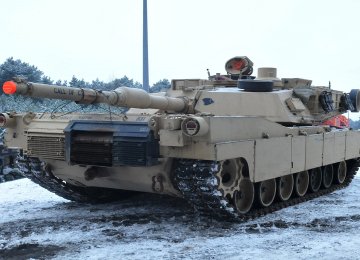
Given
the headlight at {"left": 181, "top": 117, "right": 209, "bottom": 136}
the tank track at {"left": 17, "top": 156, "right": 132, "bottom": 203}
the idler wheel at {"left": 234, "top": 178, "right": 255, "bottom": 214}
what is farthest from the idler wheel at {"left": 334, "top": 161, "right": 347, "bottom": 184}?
the headlight at {"left": 181, "top": 117, "right": 209, "bottom": 136}

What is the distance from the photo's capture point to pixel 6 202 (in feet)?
31.6

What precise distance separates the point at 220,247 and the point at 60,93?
2.56 m

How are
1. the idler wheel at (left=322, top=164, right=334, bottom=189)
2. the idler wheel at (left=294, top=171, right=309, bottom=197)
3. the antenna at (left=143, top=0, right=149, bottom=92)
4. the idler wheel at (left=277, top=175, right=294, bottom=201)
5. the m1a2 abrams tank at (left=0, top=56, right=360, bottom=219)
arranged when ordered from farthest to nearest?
the antenna at (left=143, top=0, right=149, bottom=92) → the idler wheel at (left=322, top=164, right=334, bottom=189) → the idler wheel at (left=294, top=171, right=309, bottom=197) → the idler wheel at (left=277, top=175, right=294, bottom=201) → the m1a2 abrams tank at (left=0, top=56, right=360, bottom=219)

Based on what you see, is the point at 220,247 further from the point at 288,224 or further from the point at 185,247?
the point at 288,224

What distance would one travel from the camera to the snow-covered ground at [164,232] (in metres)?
6.08

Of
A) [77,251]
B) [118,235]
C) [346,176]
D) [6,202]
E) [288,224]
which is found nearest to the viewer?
[77,251]

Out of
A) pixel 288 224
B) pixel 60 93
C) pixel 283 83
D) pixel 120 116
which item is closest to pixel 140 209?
pixel 120 116

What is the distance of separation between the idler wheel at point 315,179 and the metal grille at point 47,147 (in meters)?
4.69

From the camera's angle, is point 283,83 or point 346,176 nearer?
point 283,83

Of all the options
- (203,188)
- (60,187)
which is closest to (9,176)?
(60,187)

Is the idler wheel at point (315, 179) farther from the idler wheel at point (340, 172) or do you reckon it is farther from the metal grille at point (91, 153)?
the metal grille at point (91, 153)

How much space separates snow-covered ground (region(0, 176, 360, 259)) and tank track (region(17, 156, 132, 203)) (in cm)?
23

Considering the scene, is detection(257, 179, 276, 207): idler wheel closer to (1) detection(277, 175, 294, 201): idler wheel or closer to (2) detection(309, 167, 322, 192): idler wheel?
(1) detection(277, 175, 294, 201): idler wheel

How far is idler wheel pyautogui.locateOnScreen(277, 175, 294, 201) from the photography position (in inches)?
354
